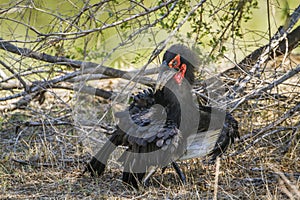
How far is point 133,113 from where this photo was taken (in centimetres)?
425

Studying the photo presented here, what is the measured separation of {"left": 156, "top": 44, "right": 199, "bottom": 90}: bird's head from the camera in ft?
13.6

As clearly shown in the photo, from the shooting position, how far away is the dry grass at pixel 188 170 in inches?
152

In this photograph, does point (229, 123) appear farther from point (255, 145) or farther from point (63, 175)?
point (63, 175)

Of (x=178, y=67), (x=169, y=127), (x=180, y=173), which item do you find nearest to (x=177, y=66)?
(x=178, y=67)

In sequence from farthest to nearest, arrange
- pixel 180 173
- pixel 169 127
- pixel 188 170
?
pixel 188 170, pixel 180 173, pixel 169 127

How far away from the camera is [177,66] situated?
13.9 ft

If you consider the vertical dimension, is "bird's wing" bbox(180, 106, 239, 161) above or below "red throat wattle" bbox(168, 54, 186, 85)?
below

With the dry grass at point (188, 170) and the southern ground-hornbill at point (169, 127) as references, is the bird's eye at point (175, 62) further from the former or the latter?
the dry grass at point (188, 170)

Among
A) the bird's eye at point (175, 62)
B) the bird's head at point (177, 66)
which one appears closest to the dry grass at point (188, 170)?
the bird's head at point (177, 66)

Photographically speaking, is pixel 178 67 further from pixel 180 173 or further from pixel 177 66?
pixel 180 173

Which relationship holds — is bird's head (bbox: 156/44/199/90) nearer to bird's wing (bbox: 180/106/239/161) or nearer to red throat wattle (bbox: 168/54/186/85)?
red throat wattle (bbox: 168/54/186/85)

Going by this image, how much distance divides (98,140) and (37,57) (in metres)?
0.98

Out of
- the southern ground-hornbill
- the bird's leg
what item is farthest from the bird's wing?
the bird's leg

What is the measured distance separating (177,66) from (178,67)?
1 centimetres
